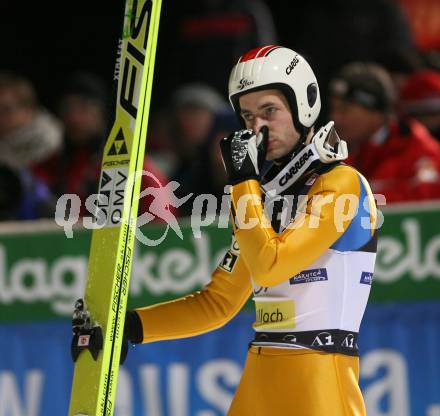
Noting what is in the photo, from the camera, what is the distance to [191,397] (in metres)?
6.29

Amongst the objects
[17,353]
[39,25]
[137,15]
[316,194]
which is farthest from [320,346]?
[39,25]

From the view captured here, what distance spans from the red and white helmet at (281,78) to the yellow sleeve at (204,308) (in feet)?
1.90

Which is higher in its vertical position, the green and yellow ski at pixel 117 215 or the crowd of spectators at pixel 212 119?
the crowd of spectators at pixel 212 119

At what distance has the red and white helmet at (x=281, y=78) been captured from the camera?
4230 millimetres

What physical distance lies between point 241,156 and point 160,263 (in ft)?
7.74

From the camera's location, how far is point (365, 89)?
6.90 metres

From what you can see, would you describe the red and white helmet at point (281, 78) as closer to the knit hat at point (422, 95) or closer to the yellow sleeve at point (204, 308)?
the yellow sleeve at point (204, 308)

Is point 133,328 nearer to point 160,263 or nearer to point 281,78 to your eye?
point 281,78

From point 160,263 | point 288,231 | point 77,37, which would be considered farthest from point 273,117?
point 77,37

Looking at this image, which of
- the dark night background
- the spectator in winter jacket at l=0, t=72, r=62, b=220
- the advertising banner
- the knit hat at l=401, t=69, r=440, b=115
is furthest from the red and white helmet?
the dark night background

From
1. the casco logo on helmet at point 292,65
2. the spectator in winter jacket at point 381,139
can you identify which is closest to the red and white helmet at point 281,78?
the casco logo on helmet at point 292,65

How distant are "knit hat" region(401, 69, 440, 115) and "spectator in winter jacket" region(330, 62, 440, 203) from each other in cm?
28

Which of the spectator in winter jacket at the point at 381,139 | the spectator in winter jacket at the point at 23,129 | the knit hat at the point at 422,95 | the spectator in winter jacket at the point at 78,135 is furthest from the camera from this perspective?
the spectator in winter jacket at the point at 23,129

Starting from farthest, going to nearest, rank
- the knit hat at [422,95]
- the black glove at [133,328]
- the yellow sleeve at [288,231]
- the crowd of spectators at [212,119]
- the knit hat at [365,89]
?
the knit hat at [422,95]
the knit hat at [365,89]
the crowd of spectators at [212,119]
the black glove at [133,328]
the yellow sleeve at [288,231]
